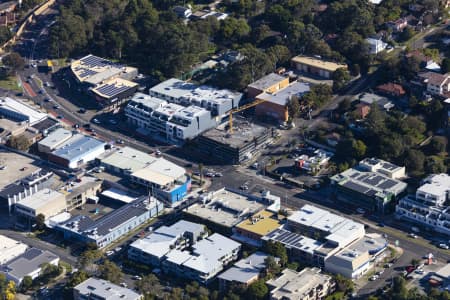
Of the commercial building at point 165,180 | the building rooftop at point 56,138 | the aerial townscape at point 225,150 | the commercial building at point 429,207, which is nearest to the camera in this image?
the aerial townscape at point 225,150

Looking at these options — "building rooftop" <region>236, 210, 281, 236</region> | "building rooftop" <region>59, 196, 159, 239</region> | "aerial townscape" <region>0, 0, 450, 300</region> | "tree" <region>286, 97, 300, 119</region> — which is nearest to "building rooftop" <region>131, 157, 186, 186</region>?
"aerial townscape" <region>0, 0, 450, 300</region>

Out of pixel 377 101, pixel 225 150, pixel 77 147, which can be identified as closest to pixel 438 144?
pixel 377 101

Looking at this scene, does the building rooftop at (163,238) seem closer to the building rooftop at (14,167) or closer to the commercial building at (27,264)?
the commercial building at (27,264)

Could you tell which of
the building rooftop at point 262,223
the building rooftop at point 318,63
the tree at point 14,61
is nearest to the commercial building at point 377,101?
the building rooftop at point 318,63

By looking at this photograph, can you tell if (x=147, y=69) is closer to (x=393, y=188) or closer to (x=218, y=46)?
(x=218, y=46)

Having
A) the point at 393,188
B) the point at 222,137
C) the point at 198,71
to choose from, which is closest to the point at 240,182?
the point at 222,137

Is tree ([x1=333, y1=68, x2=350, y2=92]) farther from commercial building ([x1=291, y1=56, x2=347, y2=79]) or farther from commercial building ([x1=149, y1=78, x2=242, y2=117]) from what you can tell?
commercial building ([x1=149, y1=78, x2=242, y2=117])
